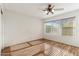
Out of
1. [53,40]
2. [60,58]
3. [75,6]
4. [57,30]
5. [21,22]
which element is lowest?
[60,58]

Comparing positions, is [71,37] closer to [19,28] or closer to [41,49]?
[41,49]

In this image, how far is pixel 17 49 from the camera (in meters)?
1.00

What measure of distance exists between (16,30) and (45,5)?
50cm

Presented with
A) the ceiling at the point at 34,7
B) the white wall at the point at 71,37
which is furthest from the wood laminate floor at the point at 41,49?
the ceiling at the point at 34,7

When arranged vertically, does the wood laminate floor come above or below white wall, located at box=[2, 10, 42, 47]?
below

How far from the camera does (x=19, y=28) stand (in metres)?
1.05

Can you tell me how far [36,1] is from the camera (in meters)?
1.02

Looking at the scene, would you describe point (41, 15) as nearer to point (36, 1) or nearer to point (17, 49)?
point (36, 1)

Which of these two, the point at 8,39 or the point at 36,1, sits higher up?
the point at 36,1

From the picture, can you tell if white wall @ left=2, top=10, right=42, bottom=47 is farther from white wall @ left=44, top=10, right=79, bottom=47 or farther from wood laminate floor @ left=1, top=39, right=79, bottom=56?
white wall @ left=44, top=10, right=79, bottom=47

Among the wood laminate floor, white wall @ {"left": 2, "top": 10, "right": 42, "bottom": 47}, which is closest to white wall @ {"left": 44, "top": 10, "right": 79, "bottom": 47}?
the wood laminate floor

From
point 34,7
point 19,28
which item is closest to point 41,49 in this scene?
point 19,28

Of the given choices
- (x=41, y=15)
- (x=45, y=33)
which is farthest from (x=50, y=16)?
(x=45, y=33)

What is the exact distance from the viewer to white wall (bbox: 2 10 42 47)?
3.28 feet
